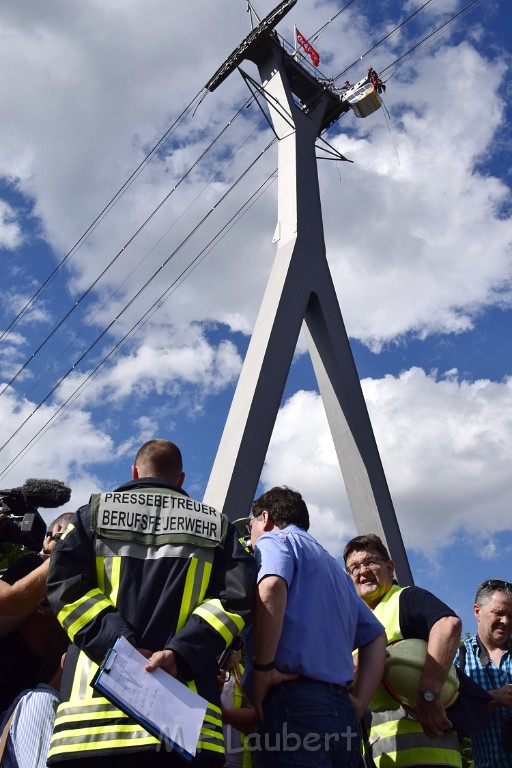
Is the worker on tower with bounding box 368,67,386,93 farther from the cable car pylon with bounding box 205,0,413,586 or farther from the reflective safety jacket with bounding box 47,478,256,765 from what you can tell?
the reflective safety jacket with bounding box 47,478,256,765

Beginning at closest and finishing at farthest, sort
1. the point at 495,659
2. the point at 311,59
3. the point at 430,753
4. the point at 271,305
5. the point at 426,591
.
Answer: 1. the point at 430,753
2. the point at 426,591
3. the point at 495,659
4. the point at 271,305
5. the point at 311,59

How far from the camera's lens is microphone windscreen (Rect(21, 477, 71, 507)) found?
10.6 ft

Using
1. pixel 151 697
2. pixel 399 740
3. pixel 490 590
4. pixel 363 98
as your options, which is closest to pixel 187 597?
pixel 151 697

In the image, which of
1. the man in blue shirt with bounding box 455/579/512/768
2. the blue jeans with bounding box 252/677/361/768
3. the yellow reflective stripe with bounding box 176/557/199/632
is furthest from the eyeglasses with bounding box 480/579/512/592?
the yellow reflective stripe with bounding box 176/557/199/632

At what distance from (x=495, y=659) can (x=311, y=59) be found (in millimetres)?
10806

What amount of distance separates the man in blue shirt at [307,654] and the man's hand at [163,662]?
0.40 m

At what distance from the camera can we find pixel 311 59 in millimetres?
12148

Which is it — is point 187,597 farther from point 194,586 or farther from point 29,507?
point 29,507

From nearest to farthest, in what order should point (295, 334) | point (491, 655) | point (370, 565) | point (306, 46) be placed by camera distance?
point (370, 565), point (491, 655), point (295, 334), point (306, 46)

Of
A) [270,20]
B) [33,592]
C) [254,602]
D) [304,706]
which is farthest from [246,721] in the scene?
[270,20]

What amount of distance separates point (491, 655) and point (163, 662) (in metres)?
2.19

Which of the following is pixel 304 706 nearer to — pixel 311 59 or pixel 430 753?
pixel 430 753

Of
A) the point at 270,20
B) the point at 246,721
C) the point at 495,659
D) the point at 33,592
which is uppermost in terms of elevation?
the point at 270,20

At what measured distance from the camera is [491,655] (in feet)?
11.9
